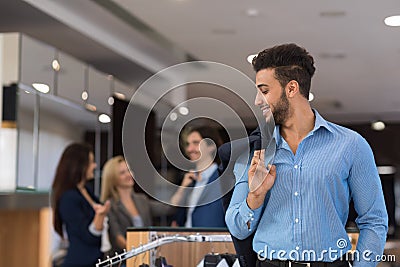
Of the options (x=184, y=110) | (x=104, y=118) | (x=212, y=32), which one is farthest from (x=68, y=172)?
(x=184, y=110)

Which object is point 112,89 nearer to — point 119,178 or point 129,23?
point 129,23

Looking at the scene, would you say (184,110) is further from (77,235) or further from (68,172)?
(68,172)

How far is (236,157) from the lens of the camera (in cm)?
216

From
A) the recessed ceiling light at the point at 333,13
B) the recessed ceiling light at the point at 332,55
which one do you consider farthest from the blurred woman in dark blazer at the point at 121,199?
the recessed ceiling light at the point at 332,55

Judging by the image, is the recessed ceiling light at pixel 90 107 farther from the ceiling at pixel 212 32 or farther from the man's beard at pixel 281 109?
the man's beard at pixel 281 109

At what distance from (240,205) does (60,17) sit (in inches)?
106

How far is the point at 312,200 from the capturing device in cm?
202

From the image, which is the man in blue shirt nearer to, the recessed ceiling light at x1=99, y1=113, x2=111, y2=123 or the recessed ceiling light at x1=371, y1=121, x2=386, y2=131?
the recessed ceiling light at x1=99, y1=113, x2=111, y2=123

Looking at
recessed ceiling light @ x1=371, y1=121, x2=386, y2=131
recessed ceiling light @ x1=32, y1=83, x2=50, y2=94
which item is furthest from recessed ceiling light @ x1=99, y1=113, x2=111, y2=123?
recessed ceiling light @ x1=371, y1=121, x2=386, y2=131

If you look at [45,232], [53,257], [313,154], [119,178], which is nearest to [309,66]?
[313,154]

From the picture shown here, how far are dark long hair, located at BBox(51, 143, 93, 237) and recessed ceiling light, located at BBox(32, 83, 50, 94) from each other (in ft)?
1.40

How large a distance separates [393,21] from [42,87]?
223cm

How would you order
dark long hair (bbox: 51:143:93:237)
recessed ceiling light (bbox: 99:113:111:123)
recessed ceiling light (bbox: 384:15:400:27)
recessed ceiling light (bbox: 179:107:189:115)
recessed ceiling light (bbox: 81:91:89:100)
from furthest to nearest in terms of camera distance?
recessed ceiling light (bbox: 99:113:111:123), recessed ceiling light (bbox: 81:91:89:100), recessed ceiling light (bbox: 384:15:400:27), dark long hair (bbox: 51:143:93:237), recessed ceiling light (bbox: 179:107:189:115)

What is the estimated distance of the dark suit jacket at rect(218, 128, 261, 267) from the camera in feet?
7.03
